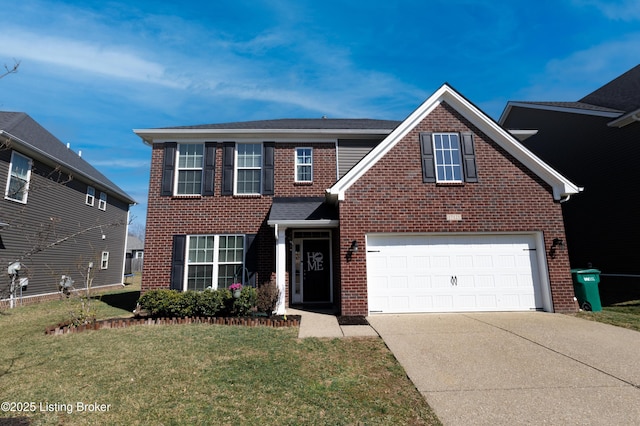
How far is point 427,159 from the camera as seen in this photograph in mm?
9867

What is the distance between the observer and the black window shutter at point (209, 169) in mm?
11391

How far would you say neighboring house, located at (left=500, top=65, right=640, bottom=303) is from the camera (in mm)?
11477

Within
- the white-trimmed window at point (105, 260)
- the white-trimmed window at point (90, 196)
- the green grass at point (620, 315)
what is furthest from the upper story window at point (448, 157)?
the white-trimmed window at point (105, 260)

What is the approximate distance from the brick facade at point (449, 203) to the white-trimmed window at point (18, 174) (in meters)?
12.9

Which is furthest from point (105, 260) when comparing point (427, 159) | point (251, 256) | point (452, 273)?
point (452, 273)

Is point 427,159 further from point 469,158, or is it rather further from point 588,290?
→ point 588,290

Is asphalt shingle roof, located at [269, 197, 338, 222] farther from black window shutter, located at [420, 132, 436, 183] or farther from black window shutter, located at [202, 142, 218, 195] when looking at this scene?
black window shutter, located at [420, 132, 436, 183]

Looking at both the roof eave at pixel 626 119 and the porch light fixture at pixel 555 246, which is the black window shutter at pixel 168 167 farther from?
the roof eave at pixel 626 119

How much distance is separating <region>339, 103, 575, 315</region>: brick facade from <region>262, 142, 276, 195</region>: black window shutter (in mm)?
3363

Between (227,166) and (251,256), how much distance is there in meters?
3.50

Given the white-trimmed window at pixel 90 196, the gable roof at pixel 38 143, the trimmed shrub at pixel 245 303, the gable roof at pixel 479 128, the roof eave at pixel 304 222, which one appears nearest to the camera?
the trimmed shrub at pixel 245 303

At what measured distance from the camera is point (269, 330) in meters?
7.59

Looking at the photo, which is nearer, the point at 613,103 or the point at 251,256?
the point at 251,256

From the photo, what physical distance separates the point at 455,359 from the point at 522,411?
1.71 meters
